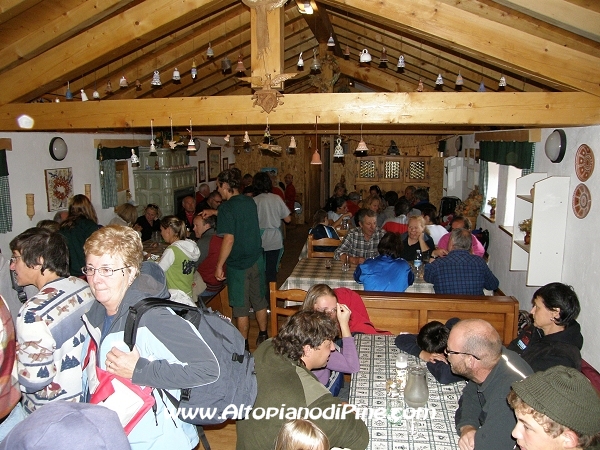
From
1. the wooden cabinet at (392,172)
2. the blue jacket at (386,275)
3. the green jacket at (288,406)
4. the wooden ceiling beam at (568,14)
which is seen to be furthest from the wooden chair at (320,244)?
the wooden cabinet at (392,172)

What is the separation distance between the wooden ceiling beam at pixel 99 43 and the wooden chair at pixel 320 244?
2908 millimetres

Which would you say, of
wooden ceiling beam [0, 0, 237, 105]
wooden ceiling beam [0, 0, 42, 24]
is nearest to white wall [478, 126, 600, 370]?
wooden ceiling beam [0, 0, 237, 105]

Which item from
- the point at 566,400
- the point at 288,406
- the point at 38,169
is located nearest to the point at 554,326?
the point at 566,400

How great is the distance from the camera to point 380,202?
819cm

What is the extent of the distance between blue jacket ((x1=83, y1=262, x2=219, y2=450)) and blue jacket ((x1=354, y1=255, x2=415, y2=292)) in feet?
9.32

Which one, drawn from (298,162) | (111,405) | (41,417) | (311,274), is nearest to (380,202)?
(311,274)

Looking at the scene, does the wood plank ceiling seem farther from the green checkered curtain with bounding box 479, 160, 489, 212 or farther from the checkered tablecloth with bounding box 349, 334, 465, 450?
the checkered tablecloth with bounding box 349, 334, 465, 450

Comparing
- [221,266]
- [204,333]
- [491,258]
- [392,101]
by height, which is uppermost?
[392,101]

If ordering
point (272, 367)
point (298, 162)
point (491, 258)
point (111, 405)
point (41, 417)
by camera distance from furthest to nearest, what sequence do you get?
point (298, 162)
point (491, 258)
point (272, 367)
point (111, 405)
point (41, 417)

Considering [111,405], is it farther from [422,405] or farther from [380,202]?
[380,202]

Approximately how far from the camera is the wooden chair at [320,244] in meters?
5.98

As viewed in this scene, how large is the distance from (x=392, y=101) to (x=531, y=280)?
2353 millimetres

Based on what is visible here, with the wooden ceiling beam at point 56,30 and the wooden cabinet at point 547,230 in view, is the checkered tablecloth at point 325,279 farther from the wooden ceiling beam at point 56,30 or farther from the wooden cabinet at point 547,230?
the wooden ceiling beam at point 56,30

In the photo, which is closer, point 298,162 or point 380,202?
point 380,202
